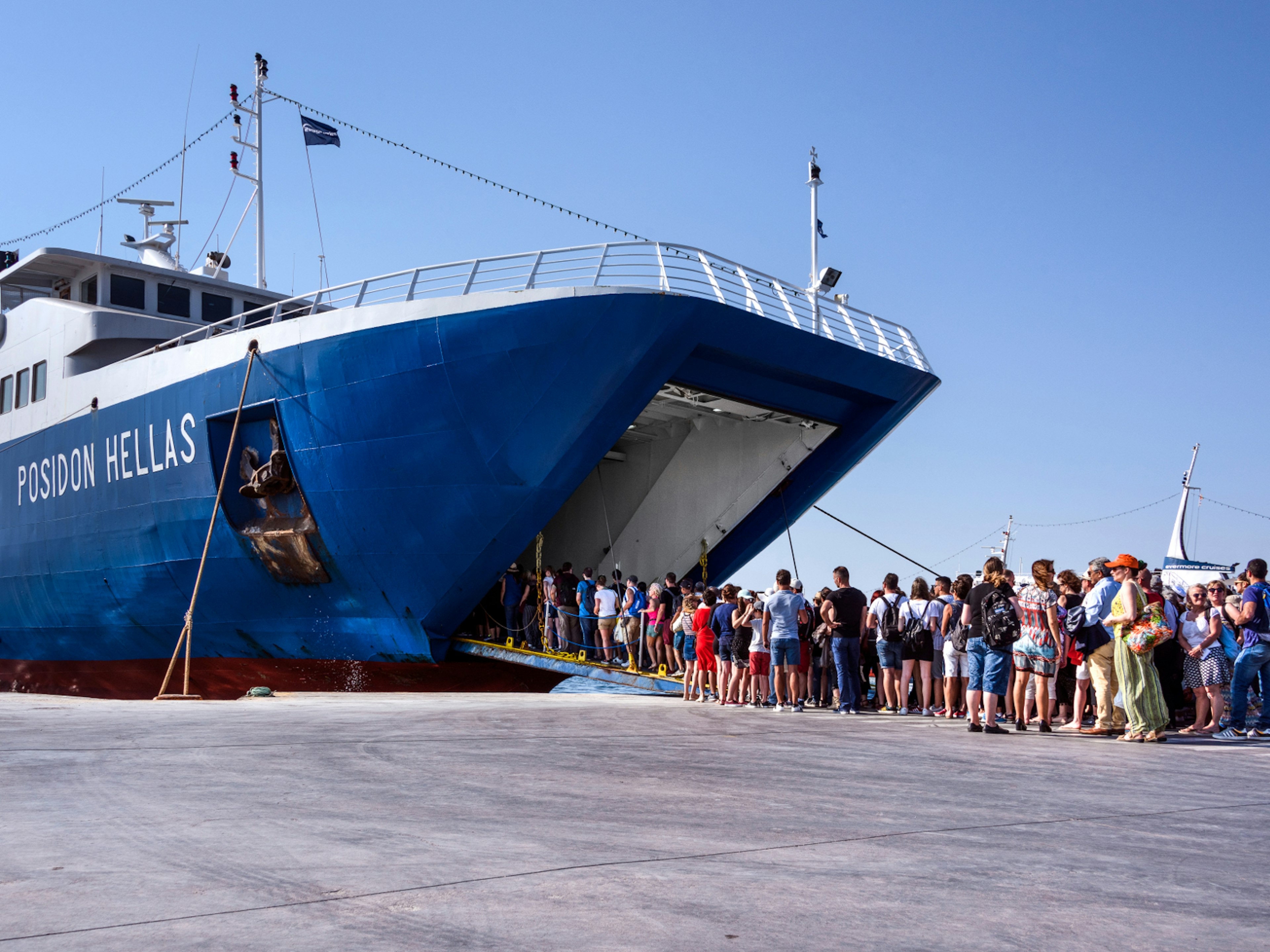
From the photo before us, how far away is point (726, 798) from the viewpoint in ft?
17.5

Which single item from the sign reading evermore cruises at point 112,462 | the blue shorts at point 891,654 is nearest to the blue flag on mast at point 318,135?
the sign reading evermore cruises at point 112,462

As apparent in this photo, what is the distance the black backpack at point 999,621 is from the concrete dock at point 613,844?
54.1 inches

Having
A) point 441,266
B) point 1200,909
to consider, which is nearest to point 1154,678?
point 1200,909

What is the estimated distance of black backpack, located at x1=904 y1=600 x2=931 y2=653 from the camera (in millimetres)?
11359

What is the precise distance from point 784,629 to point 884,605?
3.57 ft

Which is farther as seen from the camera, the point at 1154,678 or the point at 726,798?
the point at 1154,678

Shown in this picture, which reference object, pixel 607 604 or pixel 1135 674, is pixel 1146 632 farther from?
pixel 607 604

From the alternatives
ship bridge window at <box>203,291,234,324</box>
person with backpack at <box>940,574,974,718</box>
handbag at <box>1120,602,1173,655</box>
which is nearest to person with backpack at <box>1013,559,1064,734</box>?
handbag at <box>1120,602,1173,655</box>

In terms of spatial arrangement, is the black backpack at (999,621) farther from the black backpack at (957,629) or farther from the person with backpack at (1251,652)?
A: the person with backpack at (1251,652)

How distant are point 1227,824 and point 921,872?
2.09 m

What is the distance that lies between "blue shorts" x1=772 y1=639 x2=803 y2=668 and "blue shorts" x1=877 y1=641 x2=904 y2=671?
2.91 ft

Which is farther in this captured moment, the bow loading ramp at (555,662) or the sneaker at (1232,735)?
the bow loading ramp at (555,662)

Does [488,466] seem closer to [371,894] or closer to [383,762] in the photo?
[383,762]

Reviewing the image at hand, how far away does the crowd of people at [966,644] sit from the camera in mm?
9031
